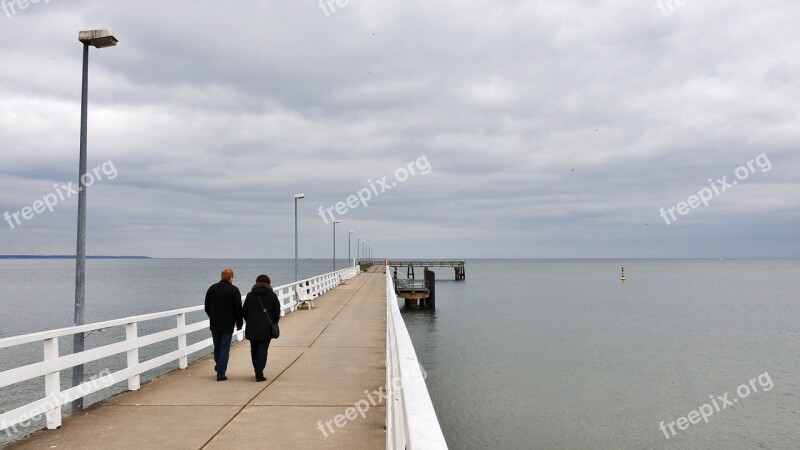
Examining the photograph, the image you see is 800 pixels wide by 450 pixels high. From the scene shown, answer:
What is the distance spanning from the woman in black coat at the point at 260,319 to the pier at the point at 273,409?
0.38 m

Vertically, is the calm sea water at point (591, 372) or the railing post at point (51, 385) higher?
the railing post at point (51, 385)

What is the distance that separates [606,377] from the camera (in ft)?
87.6

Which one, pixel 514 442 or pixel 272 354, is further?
pixel 514 442

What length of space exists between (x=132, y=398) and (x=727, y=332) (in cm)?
4454

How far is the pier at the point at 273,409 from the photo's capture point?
4.91 metres

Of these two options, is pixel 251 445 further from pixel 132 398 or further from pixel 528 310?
pixel 528 310

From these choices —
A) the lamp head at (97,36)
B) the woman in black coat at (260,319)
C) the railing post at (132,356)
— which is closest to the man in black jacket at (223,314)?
the woman in black coat at (260,319)

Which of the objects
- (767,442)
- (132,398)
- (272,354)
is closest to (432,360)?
(767,442)

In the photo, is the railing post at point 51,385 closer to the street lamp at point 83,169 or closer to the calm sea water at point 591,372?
the street lamp at point 83,169

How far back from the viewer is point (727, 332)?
4366cm

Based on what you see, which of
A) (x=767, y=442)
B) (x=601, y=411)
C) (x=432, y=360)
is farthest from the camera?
(x=432, y=360)

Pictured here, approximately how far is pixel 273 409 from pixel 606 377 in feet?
72.3

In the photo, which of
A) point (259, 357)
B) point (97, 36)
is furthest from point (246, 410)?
point (97, 36)

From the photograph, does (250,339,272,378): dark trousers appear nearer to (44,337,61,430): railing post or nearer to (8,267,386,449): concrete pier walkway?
(8,267,386,449): concrete pier walkway
